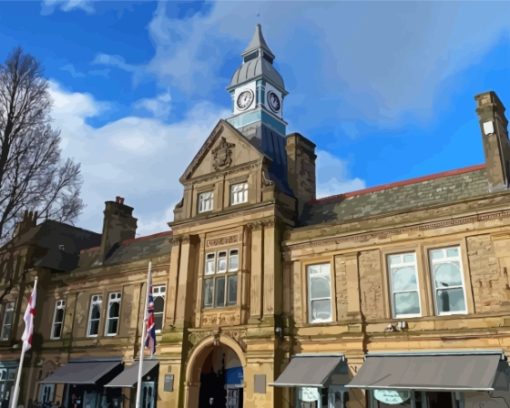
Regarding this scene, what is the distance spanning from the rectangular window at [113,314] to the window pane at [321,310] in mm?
11989

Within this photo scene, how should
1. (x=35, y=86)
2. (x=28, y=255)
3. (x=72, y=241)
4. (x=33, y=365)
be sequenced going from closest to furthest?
(x=35, y=86) < (x=33, y=365) < (x=28, y=255) < (x=72, y=241)

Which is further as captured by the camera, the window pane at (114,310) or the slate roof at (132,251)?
the slate roof at (132,251)

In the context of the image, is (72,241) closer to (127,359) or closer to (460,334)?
(127,359)

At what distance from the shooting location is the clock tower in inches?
1080

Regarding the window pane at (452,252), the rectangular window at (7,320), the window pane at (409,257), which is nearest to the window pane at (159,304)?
the rectangular window at (7,320)

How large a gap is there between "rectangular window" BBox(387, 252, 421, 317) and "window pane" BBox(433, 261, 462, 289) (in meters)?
0.77

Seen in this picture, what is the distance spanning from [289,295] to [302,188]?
5882 mm

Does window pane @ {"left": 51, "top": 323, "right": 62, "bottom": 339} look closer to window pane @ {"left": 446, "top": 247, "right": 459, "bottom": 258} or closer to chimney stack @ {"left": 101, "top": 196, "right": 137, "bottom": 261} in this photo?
chimney stack @ {"left": 101, "top": 196, "right": 137, "bottom": 261}

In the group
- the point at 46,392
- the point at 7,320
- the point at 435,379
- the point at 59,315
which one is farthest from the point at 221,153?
the point at 7,320

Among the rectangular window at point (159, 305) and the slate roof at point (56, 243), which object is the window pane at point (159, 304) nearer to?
the rectangular window at point (159, 305)

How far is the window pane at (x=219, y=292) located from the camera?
22500 millimetres

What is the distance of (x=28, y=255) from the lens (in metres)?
32.3

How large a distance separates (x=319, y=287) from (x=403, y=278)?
3.54 m

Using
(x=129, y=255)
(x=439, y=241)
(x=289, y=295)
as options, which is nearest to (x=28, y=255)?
(x=129, y=255)
